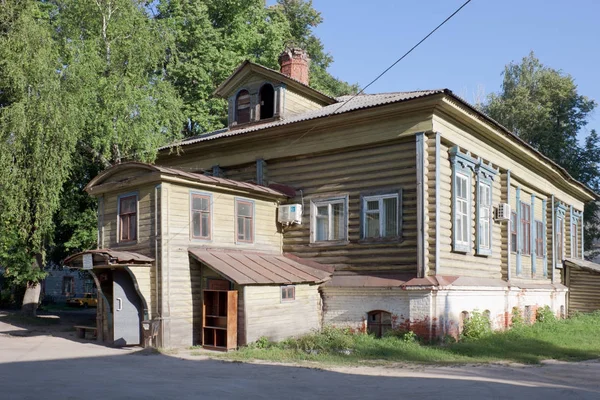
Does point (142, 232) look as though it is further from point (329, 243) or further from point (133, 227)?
point (329, 243)

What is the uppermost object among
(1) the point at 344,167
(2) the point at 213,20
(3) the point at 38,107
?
(2) the point at 213,20

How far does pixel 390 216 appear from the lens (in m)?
18.2

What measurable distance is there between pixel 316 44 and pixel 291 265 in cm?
2824

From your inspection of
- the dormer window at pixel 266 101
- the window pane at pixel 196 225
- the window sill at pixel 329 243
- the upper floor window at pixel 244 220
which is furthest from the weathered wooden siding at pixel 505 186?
the dormer window at pixel 266 101

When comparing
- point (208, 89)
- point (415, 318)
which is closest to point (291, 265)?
point (415, 318)

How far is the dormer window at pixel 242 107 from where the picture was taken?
939 inches

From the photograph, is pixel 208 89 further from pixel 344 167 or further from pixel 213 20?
pixel 344 167

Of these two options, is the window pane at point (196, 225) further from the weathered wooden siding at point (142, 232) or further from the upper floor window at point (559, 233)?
the upper floor window at point (559, 233)

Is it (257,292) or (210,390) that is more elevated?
(257,292)

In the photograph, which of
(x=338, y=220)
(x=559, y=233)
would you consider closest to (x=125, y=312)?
(x=338, y=220)

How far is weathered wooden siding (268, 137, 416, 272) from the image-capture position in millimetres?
17750

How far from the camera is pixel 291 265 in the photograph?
19.1m

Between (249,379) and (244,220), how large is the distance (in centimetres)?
776

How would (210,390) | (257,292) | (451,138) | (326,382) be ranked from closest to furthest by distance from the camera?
(210,390)
(326,382)
(257,292)
(451,138)
